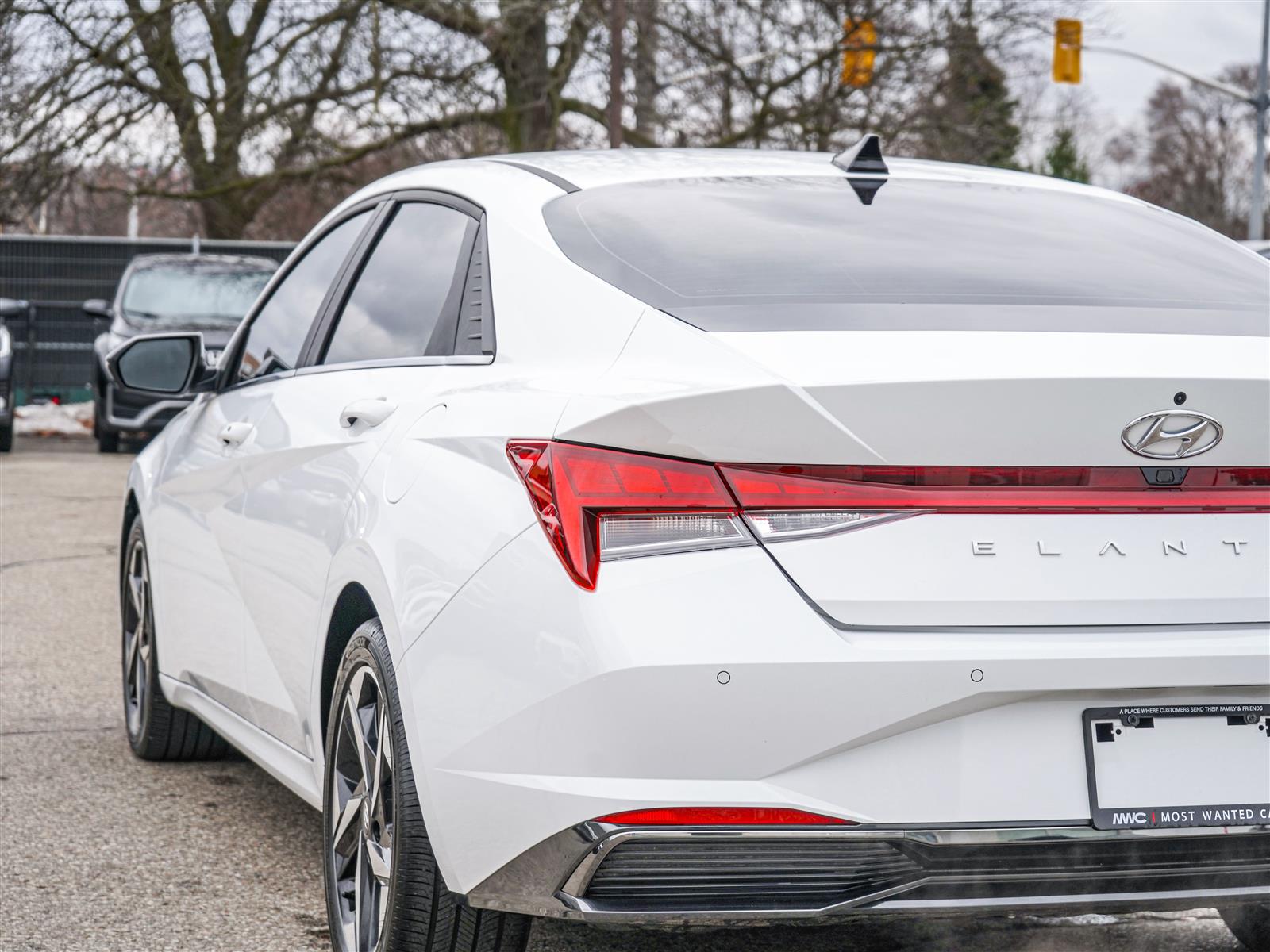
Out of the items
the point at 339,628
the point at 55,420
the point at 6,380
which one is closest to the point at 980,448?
the point at 339,628

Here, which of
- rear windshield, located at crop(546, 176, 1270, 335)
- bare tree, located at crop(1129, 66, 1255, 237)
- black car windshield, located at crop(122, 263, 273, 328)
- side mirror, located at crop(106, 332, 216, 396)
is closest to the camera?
rear windshield, located at crop(546, 176, 1270, 335)

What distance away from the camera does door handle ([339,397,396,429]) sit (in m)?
3.13

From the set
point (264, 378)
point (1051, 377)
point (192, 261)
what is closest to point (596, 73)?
point (192, 261)

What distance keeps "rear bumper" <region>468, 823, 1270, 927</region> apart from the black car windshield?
14.9 metres

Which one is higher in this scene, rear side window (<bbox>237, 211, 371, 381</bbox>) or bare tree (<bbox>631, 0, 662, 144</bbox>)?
bare tree (<bbox>631, 0, 662, 144</bbox>)

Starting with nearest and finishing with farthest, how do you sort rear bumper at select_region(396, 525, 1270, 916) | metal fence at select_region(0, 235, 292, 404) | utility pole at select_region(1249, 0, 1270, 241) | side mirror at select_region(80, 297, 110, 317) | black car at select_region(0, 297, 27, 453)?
rear bumper at select_region(396, 525, 1270, 916) → black car at select_region(0, 297, 27, 453) → side mirror at select_region(80, 297, 110, 317) → metal fence at select_region(0, 235, 292, 404) → utility pole at select_region(1249, 0, 1270, 241)

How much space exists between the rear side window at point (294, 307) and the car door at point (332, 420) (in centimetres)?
14

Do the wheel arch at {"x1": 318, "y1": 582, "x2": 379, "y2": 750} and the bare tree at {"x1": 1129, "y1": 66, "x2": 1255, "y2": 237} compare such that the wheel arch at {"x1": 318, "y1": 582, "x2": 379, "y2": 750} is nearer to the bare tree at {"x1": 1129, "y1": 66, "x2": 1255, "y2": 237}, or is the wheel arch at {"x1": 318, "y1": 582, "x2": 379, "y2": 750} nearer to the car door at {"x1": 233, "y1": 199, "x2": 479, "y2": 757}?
the car door at {"x1": 233, "y1": 199, "x2": 479, "y2": 757}

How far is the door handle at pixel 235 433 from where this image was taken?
159 inches

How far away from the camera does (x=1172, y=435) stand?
242 centimetres

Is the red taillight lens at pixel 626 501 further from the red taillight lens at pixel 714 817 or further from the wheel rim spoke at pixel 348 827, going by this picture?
the wheel rim spoke at pixel 348 827

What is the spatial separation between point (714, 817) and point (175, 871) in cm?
207

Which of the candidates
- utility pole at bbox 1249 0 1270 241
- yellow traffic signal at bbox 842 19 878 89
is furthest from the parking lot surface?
utility pole at bbox 1249 0 1270 241

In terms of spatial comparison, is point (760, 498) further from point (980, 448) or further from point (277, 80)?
point (277, 80)
